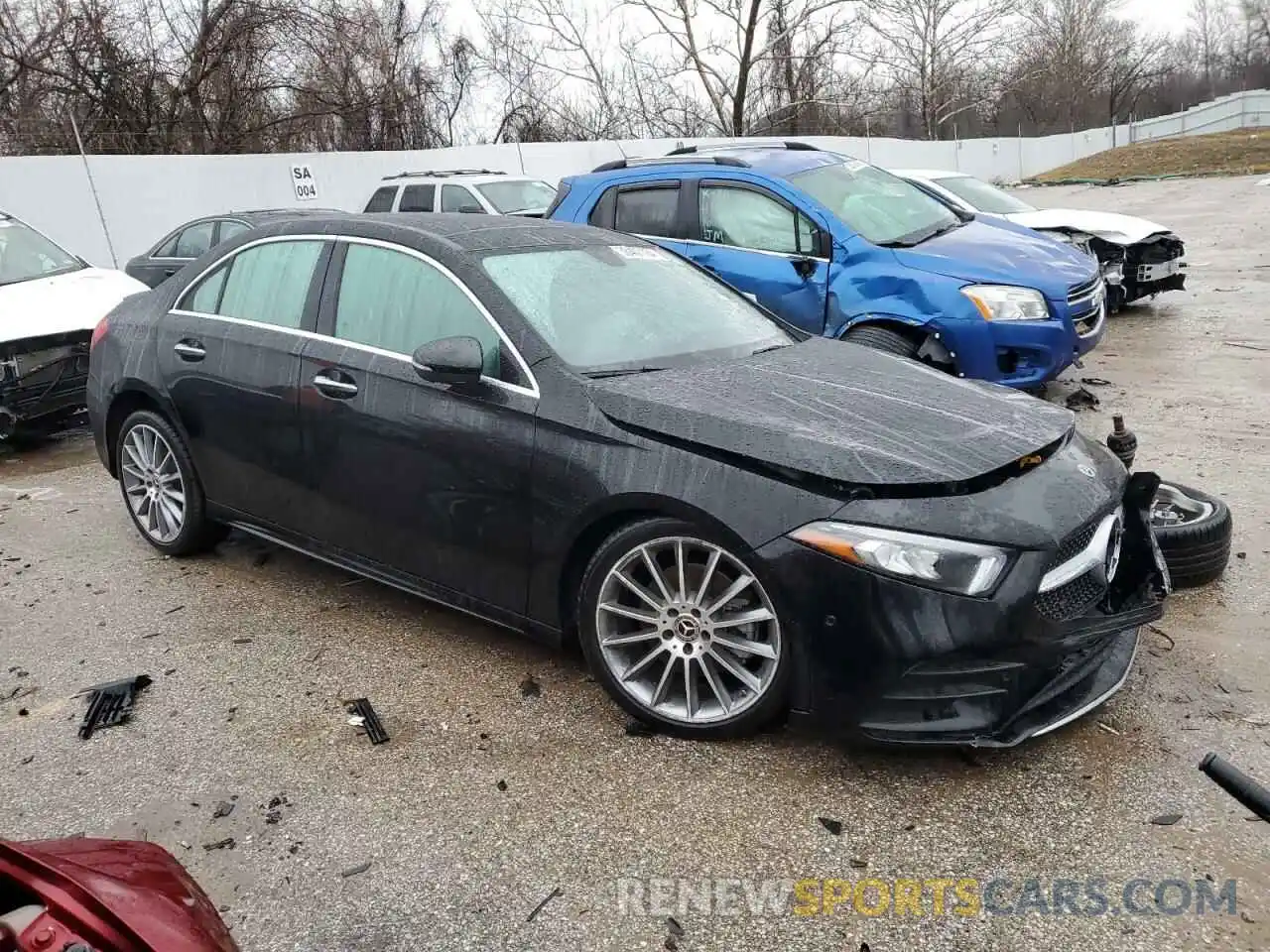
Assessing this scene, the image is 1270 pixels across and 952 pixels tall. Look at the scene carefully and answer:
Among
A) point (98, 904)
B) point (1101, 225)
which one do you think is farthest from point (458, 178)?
point (98, 904)

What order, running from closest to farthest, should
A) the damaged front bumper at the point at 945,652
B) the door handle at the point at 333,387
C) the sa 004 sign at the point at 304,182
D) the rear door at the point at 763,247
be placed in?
1. the damaged front bumper at the point at 945,652
2. the door handle at the point at 333,387
3. the rear door at the point at 763,247
4. the sa 004 sign at the point at 304,182

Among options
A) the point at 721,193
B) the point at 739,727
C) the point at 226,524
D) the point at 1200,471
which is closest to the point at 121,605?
the point at 226,524

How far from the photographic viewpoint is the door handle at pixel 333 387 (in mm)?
3969

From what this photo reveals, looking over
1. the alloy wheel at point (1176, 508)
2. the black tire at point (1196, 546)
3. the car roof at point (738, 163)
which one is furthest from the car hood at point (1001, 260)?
the black tire at point (1196, 546)

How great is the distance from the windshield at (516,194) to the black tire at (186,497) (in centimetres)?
851

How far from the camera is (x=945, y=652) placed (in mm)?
2779

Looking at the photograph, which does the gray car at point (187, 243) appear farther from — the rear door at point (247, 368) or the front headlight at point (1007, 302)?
the front headlight at point (1007, 302)

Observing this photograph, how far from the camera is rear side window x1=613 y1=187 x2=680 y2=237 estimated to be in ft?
24.3

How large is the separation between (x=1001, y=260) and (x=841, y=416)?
13.5 feet

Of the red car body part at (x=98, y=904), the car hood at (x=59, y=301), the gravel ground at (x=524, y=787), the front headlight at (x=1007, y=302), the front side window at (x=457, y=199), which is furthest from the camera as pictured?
the front side window at (x=457, y=199)

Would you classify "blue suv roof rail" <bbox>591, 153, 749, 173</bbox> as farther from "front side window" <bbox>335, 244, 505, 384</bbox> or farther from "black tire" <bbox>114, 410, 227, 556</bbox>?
"black tire" <bbox>114, 410, 227, 556</bbox>

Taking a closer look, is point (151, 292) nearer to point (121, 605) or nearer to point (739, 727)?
point (121, 605)

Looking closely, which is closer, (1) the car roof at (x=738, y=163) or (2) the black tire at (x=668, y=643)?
(2) the black tire at (x=668, y=643)

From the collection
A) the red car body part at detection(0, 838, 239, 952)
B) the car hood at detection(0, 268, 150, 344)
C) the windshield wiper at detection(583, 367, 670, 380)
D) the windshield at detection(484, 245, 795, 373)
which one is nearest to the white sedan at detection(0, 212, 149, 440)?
the car hood at detection(0, 268, 150, 344)
